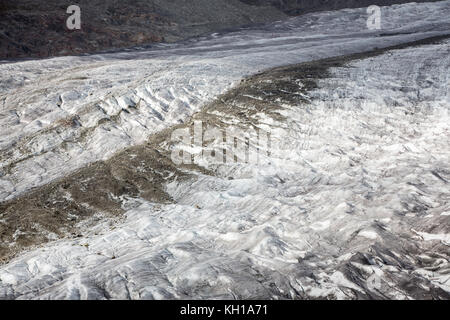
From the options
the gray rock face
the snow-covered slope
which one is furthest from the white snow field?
the gray rock face

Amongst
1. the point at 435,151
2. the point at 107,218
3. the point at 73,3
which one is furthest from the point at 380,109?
the point at 73,3

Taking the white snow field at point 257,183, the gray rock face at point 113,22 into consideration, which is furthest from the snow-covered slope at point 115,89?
the gray rock face at point 113,22

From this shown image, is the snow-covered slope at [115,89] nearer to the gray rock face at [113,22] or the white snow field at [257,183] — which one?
the white snow field at [257,183]

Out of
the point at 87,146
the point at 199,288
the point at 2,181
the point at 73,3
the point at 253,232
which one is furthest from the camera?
the point at 73,3

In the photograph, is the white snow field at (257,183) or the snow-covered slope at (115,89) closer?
the white snow field at (257,183)
